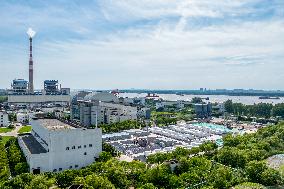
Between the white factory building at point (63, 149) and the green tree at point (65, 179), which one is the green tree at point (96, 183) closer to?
the green tree at point (65, 179)

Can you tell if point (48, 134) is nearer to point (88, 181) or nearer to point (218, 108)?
point (88, 181)

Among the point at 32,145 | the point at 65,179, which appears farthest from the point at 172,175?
the point at 32,145

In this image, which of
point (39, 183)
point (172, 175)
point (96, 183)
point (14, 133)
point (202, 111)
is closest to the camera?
point (96, 183)

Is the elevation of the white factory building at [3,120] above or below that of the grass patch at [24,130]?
above

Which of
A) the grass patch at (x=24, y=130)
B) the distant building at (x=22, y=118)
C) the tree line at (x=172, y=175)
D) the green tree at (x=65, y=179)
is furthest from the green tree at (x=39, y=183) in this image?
the distant building at (x=22, y=118)

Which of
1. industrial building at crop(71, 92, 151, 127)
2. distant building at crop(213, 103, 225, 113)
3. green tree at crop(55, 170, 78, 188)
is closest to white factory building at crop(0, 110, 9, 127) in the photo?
industrial building at crop(71, 92, 151, 127)

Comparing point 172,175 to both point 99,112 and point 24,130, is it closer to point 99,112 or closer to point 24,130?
point 99,112

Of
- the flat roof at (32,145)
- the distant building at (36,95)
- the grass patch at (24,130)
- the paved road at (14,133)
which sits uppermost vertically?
the distant building at (36,95)

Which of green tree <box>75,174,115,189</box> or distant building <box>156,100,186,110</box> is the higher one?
distant building <box>156,100,186,110</box>

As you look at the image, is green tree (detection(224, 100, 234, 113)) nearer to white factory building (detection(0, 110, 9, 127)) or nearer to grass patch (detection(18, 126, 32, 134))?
grass patch (detection(18, 126, 32, 134))
